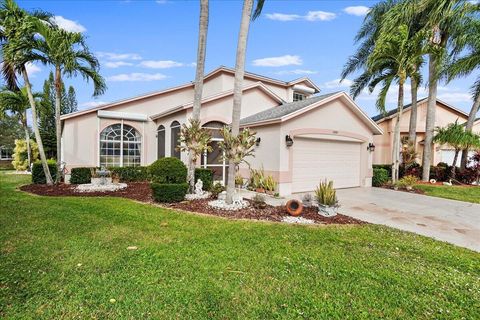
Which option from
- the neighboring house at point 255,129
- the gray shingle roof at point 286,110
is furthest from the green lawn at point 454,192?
the gray shingle roof at point 286,110

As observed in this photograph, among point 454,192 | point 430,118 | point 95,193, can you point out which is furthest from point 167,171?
point 430,118

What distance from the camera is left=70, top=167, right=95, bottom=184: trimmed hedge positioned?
1305 cm

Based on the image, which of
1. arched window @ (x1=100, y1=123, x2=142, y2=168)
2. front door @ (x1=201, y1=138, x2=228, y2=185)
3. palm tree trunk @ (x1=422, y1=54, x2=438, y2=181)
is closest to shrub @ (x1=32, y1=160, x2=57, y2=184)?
arched window @ (x1=100, y1=123, x2=142, y2=168)

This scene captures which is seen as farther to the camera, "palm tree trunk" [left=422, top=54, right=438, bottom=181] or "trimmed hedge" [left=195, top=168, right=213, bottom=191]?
"palm tree trunk" [left=422, top=54, right=438, bottom=181]

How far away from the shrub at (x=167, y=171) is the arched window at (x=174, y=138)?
435cm

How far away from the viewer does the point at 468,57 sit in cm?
1522

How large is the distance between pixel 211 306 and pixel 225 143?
5.96m

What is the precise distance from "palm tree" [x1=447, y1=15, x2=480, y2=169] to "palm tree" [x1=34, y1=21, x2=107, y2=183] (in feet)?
67.1

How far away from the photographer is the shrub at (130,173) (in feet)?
45.6

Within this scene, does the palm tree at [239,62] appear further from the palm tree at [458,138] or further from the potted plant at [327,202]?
the palm tree at [458,138]

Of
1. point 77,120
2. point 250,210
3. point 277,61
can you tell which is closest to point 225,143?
point 250,210

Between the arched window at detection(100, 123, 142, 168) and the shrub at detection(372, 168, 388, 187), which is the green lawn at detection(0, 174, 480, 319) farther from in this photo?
the shrub at detection(372, 168, 388, 187)

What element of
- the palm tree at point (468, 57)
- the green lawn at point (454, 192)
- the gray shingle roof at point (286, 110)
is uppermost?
the palm tree at point (468, 57)

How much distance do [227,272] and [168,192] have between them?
5424 millimetres
